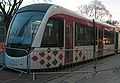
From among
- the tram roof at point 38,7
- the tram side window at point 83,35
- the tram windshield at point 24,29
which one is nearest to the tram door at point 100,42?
the tram side window at point 83,35

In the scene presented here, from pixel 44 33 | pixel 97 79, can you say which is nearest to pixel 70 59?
pixel 44 33

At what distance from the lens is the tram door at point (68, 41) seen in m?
15.1

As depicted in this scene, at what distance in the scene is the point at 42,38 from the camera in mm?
13320

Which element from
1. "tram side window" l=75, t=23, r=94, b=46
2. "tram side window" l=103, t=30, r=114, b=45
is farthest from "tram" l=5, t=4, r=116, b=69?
"tram side window" l=103, t=30, r=114, b=45

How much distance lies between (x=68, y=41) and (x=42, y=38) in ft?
7.91

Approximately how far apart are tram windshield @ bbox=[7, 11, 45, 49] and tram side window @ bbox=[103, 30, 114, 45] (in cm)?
1128

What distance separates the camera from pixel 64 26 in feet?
48.7

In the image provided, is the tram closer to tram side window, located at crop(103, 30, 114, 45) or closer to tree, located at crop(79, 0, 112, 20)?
tram side window, located at crop(103, 30, 114, 45)

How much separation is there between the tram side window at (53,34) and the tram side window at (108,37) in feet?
32.8

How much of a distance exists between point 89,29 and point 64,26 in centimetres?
477

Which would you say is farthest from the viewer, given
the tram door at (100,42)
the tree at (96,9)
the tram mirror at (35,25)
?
the tree at (96,9)

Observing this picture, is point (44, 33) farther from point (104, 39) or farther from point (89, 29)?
point (104, 39)

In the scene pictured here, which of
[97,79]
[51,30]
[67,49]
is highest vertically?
[51,30]

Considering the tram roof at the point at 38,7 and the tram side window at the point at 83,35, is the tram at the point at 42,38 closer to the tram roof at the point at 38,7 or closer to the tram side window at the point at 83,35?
the tram roof at the point at 38,7
